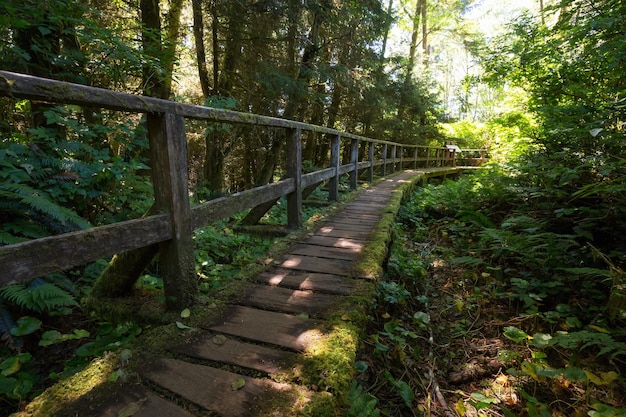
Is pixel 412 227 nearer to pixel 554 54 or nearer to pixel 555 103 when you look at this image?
pixel 555 103

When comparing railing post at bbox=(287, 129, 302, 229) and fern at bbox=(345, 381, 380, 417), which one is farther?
railing post at bbox=(287, 129, 302, 229)

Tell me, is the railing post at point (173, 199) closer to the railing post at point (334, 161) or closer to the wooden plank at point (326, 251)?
the wooden plank at point (326, 251)

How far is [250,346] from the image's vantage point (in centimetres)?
178

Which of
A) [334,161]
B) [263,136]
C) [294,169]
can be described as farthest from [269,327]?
[263,136]

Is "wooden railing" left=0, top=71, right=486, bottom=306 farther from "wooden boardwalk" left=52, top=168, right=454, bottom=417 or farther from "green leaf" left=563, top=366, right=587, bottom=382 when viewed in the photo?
"green leaf" left=563, top=366, right=587, bottom=382

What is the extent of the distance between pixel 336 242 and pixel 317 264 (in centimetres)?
70

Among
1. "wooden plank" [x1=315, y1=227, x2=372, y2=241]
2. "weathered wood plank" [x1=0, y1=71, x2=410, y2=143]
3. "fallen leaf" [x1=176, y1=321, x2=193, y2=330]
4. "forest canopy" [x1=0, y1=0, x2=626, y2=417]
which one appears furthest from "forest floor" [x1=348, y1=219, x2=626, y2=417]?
"weathered wood plank" [x1=0, y1=71, x2=410, y2=143]

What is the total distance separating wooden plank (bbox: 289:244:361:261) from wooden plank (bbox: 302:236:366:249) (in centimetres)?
10

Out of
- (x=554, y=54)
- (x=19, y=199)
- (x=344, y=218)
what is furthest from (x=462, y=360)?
(x=554, y=54)

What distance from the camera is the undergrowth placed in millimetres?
2129

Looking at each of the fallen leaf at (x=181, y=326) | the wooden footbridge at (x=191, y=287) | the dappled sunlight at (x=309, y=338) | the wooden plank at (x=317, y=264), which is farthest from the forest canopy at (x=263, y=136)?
the dappled sunlight at (x=309, y=338)

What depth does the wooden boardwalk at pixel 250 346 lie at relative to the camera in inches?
54.4

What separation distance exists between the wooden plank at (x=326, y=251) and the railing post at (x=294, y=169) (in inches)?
21.7

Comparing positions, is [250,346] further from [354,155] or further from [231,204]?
[354,155]
